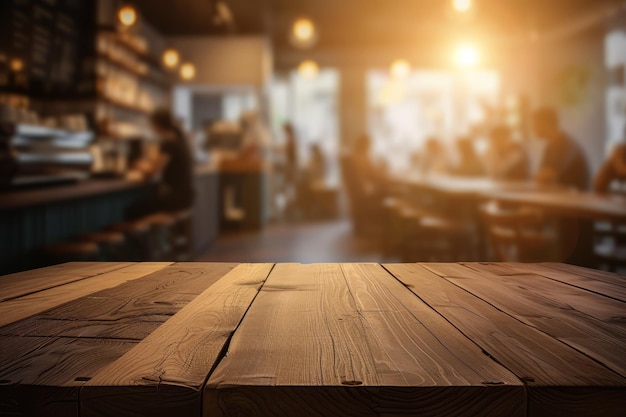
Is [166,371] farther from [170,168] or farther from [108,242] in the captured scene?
[170,168]

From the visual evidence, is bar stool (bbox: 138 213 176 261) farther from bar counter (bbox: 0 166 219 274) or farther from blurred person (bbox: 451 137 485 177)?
blurred person (bbox: 451 137 485 177)

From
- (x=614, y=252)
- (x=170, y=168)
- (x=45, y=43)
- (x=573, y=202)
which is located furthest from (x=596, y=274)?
(x=45, y=43)

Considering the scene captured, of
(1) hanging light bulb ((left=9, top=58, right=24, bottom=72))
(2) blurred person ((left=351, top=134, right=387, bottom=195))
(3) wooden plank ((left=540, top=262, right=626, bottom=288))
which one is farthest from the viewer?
(2) blurred person ((left=351, top=134, right=387, bottom=195))

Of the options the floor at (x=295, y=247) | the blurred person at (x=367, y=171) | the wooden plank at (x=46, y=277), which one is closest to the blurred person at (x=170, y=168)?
the floor at (x=295, y=247)

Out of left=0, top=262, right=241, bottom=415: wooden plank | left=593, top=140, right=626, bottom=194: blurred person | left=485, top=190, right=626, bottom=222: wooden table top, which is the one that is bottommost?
left=0, top=262, right=241, bottom=415: wooden plank

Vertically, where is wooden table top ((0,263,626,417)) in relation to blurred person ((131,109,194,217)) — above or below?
below

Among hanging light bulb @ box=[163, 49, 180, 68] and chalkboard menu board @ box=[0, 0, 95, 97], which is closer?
chalkboard menu board @ box=[0, 0, 95, 97]

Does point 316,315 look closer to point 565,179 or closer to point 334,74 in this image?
point 565,179

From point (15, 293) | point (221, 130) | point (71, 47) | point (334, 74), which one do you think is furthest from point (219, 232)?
point (15, 293)

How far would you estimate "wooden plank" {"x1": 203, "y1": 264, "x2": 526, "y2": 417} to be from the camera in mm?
638

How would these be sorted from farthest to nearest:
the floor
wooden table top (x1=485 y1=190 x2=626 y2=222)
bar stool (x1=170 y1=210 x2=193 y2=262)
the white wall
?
the white wall → the floor → bar stool (x1=170 y1=210 x2=193 y2=262) → wooden table top (x1=485 y1=190 x2=626 y2=222)

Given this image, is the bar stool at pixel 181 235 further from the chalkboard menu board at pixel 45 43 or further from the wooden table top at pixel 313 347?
the wooden table top at pixel 313 347

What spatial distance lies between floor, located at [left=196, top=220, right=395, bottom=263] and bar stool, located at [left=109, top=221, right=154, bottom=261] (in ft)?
4.50

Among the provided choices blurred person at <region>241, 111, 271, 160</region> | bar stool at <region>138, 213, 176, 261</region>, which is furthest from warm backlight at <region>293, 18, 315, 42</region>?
bar stool at <region>138, 213, 176, 261</region>
